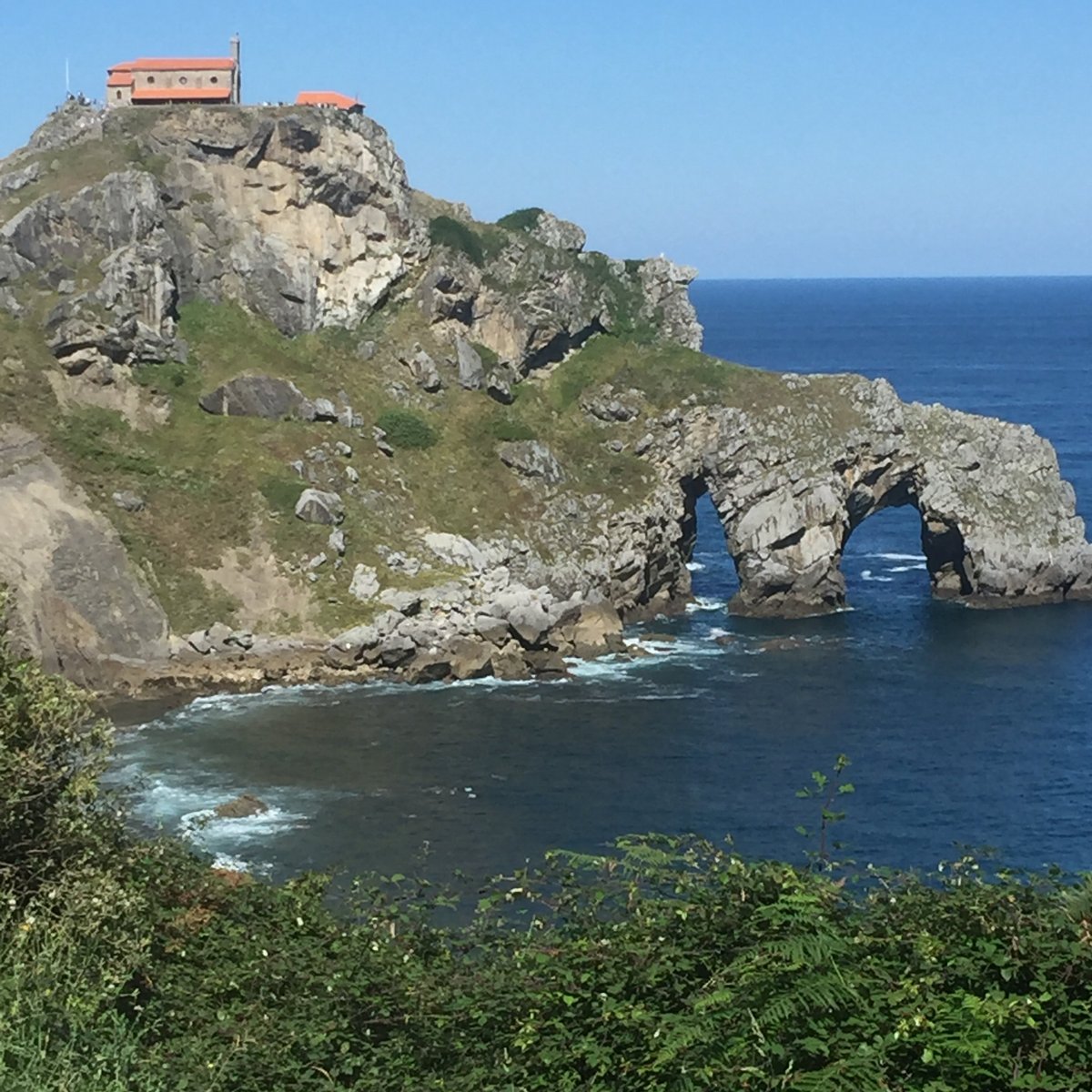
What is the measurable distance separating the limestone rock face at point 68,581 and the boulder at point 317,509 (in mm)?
9034

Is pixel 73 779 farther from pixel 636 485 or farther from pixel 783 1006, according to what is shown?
pixel 636 485

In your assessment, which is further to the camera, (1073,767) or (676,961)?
(1073,767)

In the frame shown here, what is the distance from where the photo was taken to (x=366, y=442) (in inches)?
3477

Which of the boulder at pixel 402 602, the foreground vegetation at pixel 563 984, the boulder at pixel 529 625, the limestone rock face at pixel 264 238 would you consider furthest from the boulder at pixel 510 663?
the foreground vegetation at pixel 563 984

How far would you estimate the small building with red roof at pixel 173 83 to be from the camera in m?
100

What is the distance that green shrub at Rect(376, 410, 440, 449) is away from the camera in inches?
3521

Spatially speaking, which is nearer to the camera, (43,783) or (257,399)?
(43,783)

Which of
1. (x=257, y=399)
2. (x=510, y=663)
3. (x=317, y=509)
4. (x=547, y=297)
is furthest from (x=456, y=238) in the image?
(x=510, y=663)

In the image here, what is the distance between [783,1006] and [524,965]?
4388 mm

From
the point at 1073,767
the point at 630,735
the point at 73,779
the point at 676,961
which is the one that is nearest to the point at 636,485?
the point at 630,735

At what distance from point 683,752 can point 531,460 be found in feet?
96.5

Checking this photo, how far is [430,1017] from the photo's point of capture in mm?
16672

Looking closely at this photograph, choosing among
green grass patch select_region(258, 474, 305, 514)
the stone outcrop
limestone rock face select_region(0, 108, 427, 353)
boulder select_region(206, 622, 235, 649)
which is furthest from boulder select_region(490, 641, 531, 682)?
limestone rock face select_region(0, 108, 427, 353)

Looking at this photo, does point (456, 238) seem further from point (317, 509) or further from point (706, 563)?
point (317, 509)
